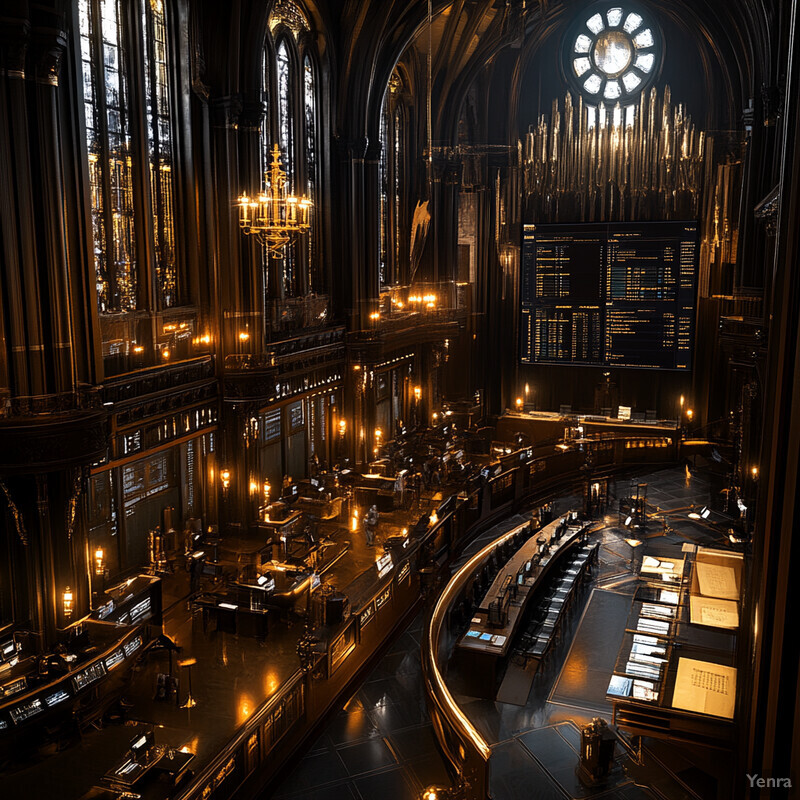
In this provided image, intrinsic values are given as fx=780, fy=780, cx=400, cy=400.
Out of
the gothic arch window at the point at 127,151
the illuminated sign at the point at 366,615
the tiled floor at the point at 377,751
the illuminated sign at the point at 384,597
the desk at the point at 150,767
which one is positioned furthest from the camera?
the gothic arch window at the point at 127,151

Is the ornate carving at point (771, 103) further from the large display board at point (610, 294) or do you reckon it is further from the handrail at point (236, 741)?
the handrail at point (236, 741)

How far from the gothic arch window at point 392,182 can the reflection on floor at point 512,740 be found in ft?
37.1

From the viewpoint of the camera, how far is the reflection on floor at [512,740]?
27.0ft

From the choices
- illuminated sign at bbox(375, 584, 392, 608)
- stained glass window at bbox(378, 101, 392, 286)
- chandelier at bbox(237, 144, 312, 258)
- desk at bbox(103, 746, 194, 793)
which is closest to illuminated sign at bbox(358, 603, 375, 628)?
illuminated sign at bbox(375, 584, 392, 608)

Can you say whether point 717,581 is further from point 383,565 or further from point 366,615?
point 383,565

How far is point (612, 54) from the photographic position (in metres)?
22.8

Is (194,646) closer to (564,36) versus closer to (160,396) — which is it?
(160,396)

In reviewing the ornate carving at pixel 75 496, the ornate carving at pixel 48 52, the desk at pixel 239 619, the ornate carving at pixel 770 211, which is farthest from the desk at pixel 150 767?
the ornate carving at pixel 770 211

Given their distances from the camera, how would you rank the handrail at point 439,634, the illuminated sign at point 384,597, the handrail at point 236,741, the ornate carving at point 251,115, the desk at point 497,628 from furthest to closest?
the ornate carving at point 251,115 < the illuminated sign at point 384,597 < the desk at point 497,628 < the handrail at point 439,634 < the handrail at point 236,741

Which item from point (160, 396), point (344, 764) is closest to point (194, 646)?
point (344, 764)

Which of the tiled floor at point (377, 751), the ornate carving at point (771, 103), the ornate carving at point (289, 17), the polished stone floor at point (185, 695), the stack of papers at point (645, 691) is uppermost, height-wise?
the ornate carving at point (289, 17)

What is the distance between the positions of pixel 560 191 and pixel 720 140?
4591 mm

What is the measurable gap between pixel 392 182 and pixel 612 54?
7.92 meters

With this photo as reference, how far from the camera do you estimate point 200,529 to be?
46.2 feet
